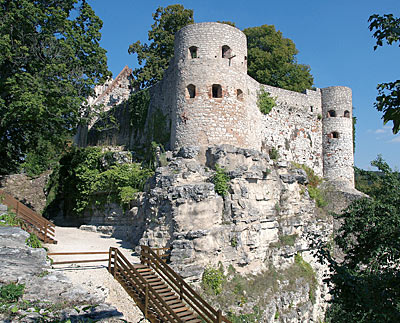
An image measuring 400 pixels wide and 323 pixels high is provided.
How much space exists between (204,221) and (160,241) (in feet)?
6.37

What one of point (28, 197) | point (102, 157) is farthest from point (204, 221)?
point (28, 197)

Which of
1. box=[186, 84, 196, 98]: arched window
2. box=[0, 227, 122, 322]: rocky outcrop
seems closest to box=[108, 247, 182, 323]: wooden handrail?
box=[0, 227, 122, 322]: rocky outcrop

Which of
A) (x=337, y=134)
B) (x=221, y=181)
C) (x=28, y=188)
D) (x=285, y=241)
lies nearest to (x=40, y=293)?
(x=221, y=181)

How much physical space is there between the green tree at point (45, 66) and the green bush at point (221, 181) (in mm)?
7700

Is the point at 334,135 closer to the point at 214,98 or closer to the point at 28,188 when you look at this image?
the point at 214,98

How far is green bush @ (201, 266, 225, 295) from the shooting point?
12.0 m

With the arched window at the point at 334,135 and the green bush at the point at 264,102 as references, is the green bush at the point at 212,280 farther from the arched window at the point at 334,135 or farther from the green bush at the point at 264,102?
the arched window at the point at 334,135

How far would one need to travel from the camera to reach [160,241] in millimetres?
13195

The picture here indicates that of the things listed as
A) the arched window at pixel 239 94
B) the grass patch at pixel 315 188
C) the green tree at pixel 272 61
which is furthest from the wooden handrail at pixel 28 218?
the green tree at pixel 272 61

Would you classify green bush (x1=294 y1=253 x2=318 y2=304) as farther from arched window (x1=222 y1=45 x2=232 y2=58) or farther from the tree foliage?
the tree foliage

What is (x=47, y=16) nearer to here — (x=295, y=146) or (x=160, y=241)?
(x=160, y=241)

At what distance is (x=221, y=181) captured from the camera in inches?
559

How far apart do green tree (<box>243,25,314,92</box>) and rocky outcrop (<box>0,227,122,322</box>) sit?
21.8 meters

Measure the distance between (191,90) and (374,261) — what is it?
458 inches
